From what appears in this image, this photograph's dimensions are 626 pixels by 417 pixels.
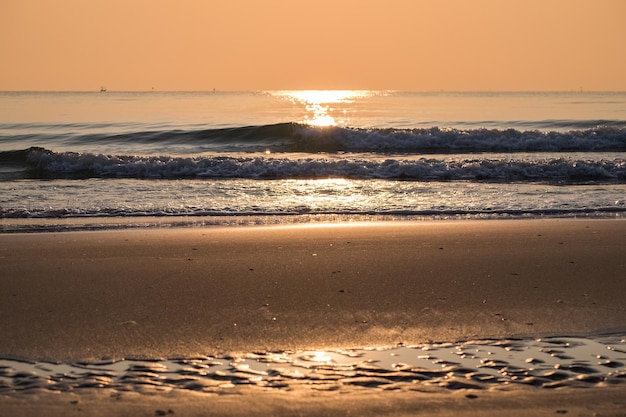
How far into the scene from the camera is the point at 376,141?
27.0 m

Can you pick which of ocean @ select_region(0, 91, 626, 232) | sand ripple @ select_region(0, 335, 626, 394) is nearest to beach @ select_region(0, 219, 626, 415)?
sand ripple @ select_region(0, 335, 626, 394)

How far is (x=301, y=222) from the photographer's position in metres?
10.6

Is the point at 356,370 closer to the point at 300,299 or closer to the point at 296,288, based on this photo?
the point at 300,299

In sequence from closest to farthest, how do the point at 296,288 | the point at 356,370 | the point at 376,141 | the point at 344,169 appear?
the point at 356,370, the point at 296,288, the point at 344,169, the point at 376,141

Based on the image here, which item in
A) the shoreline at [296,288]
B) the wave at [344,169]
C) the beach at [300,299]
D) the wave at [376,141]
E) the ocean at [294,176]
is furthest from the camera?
the wave at [376,141]

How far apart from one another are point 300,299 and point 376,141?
21312mm

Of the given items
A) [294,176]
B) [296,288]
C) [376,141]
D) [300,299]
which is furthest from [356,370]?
[376,141]

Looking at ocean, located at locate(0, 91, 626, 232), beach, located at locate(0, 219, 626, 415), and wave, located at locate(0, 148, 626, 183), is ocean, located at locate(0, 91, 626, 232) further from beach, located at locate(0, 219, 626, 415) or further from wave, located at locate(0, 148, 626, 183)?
beach, located at locate(0, 219, 626, 415)

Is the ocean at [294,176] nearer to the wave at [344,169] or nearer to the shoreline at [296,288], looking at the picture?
the wave at [344,169]

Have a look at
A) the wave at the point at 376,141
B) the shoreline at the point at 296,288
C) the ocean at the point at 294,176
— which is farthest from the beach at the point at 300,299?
the wave at the point at 376,141

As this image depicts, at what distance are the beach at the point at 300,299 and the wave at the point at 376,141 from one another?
56.4 ft

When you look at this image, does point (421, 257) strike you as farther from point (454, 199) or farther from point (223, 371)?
point (454, 199)

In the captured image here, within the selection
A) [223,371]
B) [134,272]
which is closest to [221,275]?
[134,272]

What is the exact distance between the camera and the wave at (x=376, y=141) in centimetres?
2645
